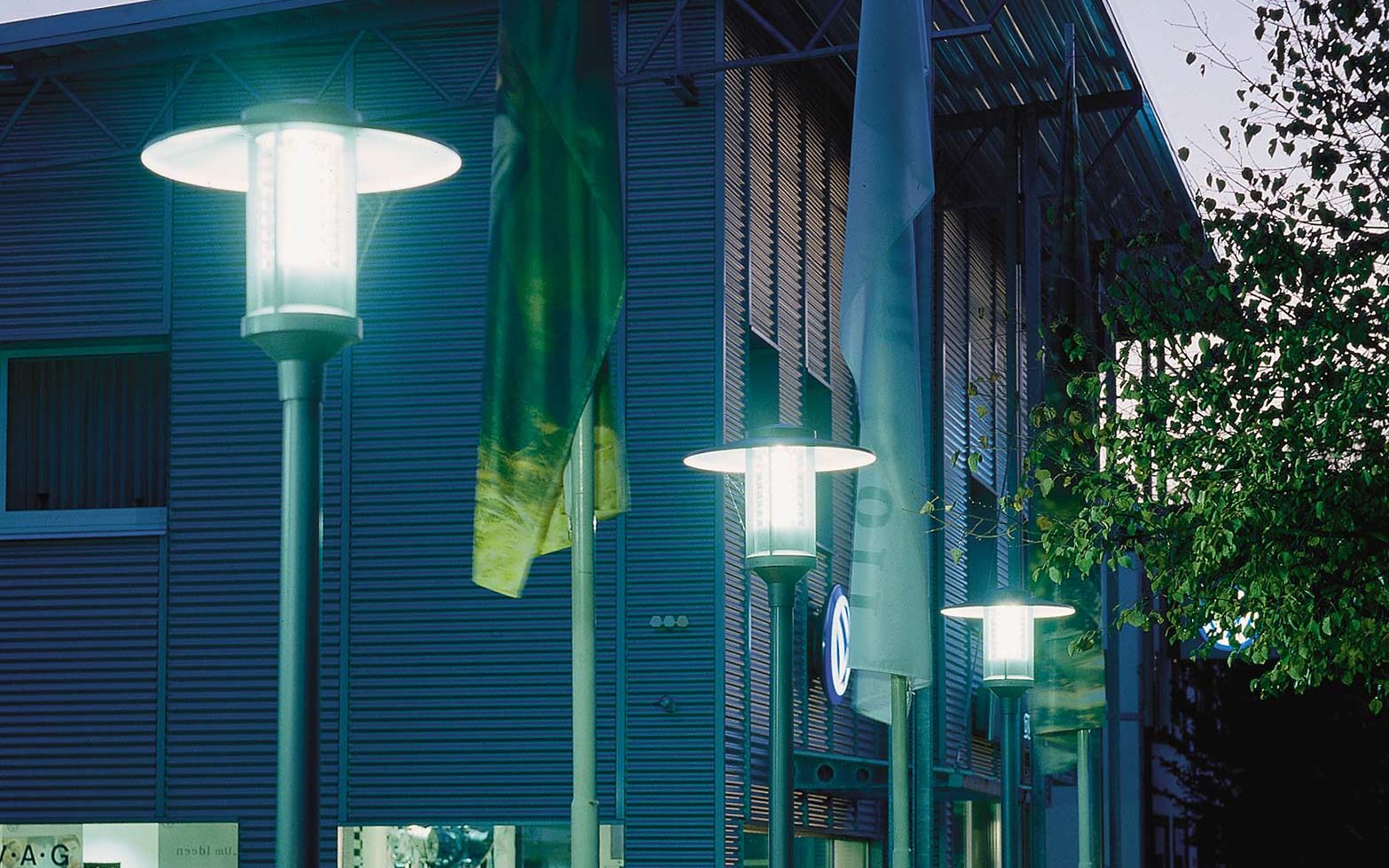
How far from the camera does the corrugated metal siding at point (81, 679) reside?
63.1 ft

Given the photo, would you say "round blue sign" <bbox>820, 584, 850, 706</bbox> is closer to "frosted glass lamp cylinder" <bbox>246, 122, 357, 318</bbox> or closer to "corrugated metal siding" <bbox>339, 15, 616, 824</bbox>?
"corrugated metal siding" <bbox>339, 15, 616, 824</bbox>

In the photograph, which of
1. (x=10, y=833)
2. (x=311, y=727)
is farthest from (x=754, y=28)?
(x=311, y=727)

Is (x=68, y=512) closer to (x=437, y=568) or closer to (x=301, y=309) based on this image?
(x=437, y=568)

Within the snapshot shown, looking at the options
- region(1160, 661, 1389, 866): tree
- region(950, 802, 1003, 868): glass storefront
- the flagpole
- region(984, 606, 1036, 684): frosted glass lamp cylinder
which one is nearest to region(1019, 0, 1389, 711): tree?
region(984, 606, 1036, 684): frosted glass lamp cylinder

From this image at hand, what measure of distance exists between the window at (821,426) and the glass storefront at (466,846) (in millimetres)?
4682

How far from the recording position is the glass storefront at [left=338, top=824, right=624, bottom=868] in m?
17.8

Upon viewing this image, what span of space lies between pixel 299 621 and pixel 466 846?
1301cm

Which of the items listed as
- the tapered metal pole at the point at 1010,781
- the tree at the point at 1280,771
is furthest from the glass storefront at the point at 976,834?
the tree at the point at 1280,771

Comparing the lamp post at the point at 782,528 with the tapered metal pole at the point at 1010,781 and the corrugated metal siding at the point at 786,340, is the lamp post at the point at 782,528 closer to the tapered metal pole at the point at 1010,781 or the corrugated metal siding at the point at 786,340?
the tapered metal pole at the point at 1010,781

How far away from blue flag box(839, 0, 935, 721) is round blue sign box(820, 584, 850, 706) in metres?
9.81

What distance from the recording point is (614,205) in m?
8.69

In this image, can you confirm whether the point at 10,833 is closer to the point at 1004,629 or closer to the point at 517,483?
the point at 1004,629

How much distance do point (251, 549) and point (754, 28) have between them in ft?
21.1

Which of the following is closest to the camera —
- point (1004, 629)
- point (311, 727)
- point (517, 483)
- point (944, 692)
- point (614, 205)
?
point (311, 727)
